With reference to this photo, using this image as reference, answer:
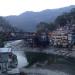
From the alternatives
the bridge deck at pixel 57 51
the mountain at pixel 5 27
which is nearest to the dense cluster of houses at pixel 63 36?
the bridge deck at pixel 57 51

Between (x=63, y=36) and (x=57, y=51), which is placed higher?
(x=63, y=36)

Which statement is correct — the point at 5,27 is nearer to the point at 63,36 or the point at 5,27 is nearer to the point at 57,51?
the point at 63,36

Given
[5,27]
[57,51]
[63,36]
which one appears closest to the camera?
[57,51]

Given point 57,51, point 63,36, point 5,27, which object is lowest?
point 57,51

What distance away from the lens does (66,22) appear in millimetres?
14688

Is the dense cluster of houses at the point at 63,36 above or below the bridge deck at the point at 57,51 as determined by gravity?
above

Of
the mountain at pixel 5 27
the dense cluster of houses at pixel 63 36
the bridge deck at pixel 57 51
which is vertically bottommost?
the bridge deck at pixel 57 51

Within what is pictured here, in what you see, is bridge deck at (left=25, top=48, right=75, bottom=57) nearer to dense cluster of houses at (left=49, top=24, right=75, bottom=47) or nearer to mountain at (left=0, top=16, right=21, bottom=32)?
dense cluster of houses at (left=49, top=24, right=75, bottom=47)

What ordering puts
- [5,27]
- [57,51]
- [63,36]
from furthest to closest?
[5,27] < [63,36] < [57,51]

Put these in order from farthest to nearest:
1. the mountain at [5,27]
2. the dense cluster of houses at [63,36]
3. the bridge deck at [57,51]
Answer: the mountain at [5,27] → the dense cluster of houses at [63,36] → the bridge deck at [57,51]

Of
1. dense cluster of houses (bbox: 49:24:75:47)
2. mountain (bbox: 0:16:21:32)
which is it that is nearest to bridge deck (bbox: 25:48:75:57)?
dense cluster of houses (bbox: 49:24:75:47)

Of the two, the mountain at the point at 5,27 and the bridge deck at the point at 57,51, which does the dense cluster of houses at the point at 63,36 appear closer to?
the bridge deck at the point at 57,51

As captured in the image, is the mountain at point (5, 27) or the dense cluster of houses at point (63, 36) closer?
the dense cluster of houses at point (63, 36)

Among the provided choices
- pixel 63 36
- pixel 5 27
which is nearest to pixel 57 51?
pixel 63 36
